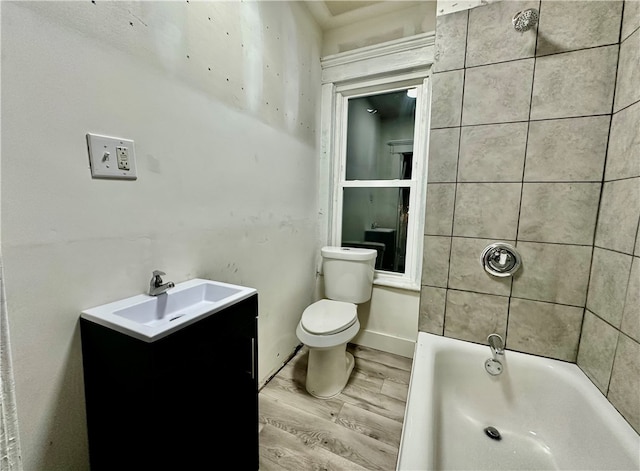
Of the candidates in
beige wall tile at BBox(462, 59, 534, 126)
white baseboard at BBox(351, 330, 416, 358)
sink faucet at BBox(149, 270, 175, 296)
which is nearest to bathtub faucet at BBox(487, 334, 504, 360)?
white baseboard at BBox(351, 330, 416, 358)

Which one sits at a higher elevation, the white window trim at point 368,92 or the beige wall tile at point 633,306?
the white window trim at point 368,92

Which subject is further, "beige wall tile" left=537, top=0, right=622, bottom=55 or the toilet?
the toilet

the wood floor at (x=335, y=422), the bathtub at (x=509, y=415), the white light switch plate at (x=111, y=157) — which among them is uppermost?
the white light switch plate at (x=111, y=157)

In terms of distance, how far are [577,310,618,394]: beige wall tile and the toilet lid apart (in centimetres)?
108

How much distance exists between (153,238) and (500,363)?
5.57ft

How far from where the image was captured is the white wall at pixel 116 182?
2.16 feet

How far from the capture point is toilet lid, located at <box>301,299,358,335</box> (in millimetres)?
1448

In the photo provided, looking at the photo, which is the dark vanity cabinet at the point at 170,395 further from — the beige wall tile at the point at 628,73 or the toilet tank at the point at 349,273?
the beige wall tile at the point at 628,73

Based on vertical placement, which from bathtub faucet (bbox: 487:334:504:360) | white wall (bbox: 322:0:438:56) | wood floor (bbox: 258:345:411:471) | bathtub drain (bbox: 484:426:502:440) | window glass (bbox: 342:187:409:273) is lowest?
wood floor (bbox: 258:345:411:471)

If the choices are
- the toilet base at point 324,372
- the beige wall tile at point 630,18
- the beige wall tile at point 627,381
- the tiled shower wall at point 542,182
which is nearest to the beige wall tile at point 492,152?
the tiled shower wall at point 542,182

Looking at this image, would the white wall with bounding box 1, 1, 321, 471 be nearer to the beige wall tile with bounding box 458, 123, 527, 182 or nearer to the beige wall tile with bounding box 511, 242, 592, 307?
the beige wall tile with bounding box 458, 123, 527, 182

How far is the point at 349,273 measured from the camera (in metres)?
1.87

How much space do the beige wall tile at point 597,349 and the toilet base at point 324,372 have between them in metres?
1.11

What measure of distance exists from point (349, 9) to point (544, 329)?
7.62 feet
